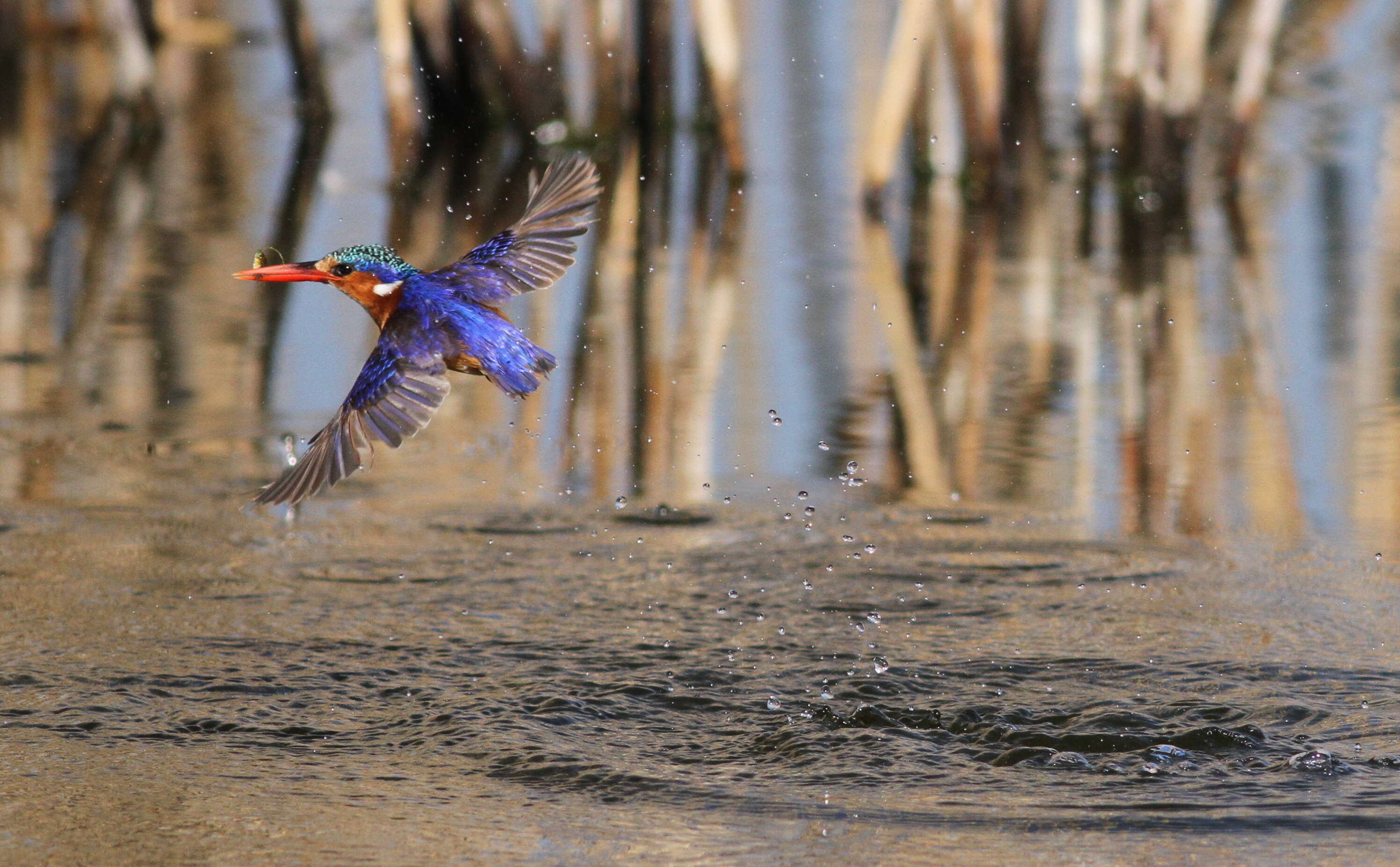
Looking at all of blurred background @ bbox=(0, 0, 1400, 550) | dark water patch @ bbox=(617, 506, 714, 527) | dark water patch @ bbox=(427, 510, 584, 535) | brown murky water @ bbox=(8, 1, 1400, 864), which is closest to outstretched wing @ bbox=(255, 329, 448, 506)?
brown murky water @ bbox=(8, 1, 1400, 864)

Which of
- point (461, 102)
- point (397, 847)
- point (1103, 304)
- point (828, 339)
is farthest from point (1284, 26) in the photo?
point (397, 847)

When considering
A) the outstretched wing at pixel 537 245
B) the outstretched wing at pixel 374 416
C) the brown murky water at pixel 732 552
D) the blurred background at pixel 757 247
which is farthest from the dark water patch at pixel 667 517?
the outstretched wing at pixel 374 416

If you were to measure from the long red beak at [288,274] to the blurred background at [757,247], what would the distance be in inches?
88.9

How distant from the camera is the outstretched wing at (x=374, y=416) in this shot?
12.9ft

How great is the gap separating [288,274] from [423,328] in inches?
15.9

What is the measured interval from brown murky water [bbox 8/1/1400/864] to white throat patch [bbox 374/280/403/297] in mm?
962

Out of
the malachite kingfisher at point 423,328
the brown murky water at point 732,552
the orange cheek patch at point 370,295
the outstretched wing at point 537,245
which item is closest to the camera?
the malachite kingfisher at point 423,328

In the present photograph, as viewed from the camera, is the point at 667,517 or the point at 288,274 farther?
the point at 667,517

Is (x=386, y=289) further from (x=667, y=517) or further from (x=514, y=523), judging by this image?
(x=667, y=517)

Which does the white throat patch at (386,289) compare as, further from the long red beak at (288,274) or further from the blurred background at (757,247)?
the blurred background at (757,247)

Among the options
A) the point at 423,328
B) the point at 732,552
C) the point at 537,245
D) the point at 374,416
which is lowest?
the point at 732,552

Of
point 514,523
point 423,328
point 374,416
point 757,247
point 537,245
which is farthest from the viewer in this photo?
point 757,247

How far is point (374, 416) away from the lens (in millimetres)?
4043

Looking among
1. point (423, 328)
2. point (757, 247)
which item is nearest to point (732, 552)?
point (423, 328)
